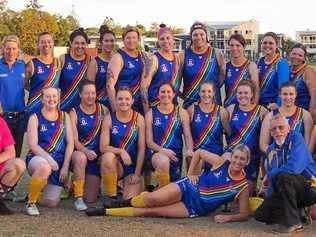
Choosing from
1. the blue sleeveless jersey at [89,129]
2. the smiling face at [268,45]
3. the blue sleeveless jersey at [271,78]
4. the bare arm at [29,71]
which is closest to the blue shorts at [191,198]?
the blue sleeveless jersey at [89,129]

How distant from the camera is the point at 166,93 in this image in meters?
6.65

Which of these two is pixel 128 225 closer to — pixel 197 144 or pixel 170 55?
pixel 197 144

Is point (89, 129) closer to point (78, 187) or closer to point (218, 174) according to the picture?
point (78, 187)

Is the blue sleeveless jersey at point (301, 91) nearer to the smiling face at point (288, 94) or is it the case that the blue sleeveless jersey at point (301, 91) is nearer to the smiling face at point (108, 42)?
the smiling face at point (288, 94)

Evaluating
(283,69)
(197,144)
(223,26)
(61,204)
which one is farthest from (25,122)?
(223,26)

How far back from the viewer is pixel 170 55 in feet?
23.7

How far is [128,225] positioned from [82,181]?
105 centimetres

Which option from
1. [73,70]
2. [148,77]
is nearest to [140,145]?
[148,77]

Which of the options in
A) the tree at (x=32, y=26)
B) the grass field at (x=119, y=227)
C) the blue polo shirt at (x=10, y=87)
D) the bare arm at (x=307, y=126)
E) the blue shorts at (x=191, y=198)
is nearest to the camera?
the grass field at (x=119, y=227)

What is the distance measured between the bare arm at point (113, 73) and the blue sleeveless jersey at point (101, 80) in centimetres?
24

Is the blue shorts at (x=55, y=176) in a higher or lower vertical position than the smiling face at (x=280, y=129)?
lower

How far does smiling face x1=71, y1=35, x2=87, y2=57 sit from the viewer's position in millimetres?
7156

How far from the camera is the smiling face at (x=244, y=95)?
21.3ft

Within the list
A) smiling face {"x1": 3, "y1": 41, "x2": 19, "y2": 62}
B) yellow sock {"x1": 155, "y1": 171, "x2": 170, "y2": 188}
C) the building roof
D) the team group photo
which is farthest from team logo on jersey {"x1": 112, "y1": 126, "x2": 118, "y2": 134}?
the building roof
